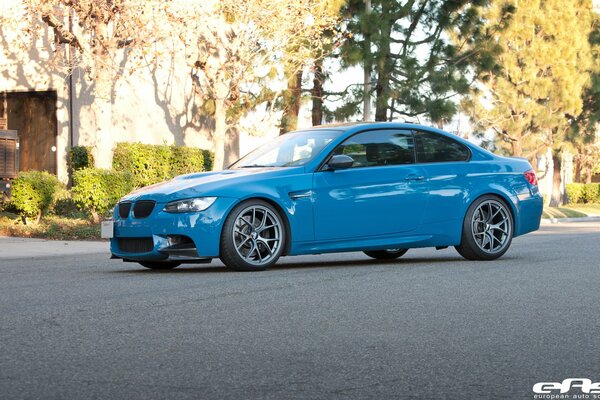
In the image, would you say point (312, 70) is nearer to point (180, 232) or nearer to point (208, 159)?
point (208, 159)

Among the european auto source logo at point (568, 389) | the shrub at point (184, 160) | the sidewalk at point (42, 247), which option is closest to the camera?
the european auto source logo at point (568, 389)

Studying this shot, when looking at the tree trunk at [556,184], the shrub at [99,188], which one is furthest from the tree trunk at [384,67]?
the tree trunk at [556,184]

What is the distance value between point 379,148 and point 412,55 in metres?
16.7

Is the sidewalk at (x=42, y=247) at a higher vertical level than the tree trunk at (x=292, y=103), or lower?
lower

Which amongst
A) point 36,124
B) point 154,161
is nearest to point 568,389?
point 154,161

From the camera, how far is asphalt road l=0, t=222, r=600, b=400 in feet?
17.8

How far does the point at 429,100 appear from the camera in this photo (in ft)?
92.6

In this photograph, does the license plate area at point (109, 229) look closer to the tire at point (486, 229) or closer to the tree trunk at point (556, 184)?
the tire at point (486, 229)

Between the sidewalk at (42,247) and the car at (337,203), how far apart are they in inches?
137

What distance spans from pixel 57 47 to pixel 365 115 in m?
8.89

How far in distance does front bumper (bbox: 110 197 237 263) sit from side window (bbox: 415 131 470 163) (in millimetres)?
2687

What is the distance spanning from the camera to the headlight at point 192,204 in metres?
10.9

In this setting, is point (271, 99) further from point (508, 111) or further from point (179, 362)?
point (179, 362)

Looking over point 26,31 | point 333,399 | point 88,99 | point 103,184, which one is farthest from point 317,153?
point 88,99
